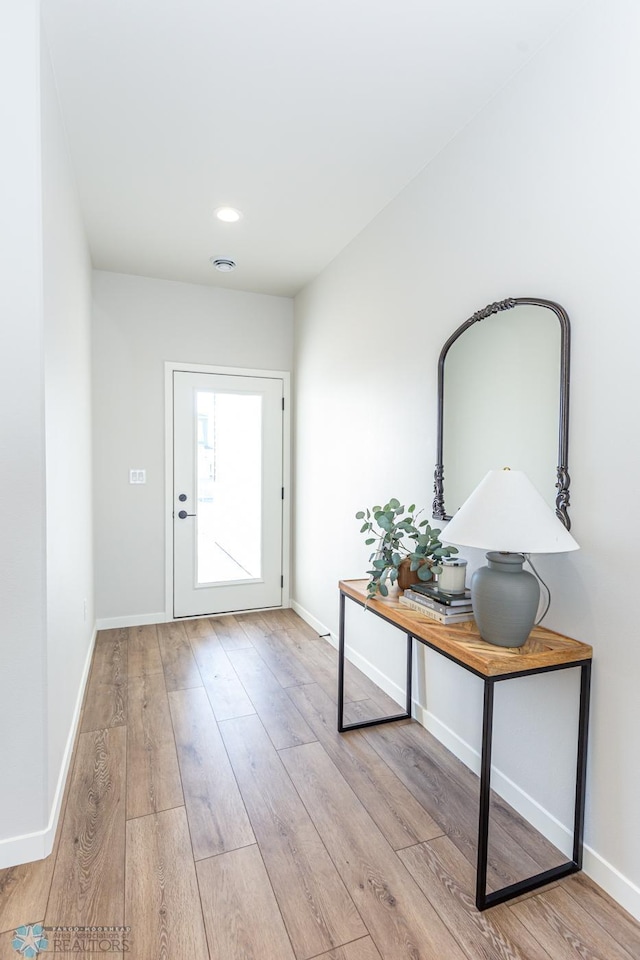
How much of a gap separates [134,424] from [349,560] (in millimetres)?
1966

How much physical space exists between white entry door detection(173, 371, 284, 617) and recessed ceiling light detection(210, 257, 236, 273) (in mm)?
822

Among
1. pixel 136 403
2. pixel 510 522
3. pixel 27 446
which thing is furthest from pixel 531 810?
pixel 136 403

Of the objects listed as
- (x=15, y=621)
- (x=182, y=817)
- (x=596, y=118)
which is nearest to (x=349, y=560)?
(x=182, y=817)

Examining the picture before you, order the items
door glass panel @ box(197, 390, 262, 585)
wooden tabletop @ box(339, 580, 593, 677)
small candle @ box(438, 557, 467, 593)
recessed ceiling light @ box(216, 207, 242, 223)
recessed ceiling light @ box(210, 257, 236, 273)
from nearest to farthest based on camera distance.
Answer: wooden tabletop @ box(339, 580, 593, 677)
small candle @ box(438, 557, 467, 593)
recessed ceiling light @ box(216, 207, 242, 223)
recessed ceiling light @ box(210, 257, 236, 273)
door glass panel @ box(197, 390, 262, 585)

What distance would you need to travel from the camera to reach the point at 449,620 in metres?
1.85

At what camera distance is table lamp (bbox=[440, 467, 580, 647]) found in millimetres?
1464

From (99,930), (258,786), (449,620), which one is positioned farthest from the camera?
(258,786)

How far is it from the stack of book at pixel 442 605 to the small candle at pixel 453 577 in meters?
0.03

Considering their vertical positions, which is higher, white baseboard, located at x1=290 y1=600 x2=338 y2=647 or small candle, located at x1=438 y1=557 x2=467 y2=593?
small candle, located at x1=438 y1=557 x2=467 y2=593

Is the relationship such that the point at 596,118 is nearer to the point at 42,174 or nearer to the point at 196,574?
the point at 42,174

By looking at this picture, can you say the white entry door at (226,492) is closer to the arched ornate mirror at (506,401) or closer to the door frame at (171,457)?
the door frame at (171,457)

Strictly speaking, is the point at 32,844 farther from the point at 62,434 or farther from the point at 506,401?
the point at 506,401

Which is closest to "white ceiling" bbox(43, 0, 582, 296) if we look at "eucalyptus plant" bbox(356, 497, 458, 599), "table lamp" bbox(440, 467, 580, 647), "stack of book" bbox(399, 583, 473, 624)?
"table lamp" bbox(440, 467, 580, 647)

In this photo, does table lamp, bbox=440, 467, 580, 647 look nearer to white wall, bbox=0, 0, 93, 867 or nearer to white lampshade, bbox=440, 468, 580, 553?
white lampshade, bbox=440, 468, 580, 553
